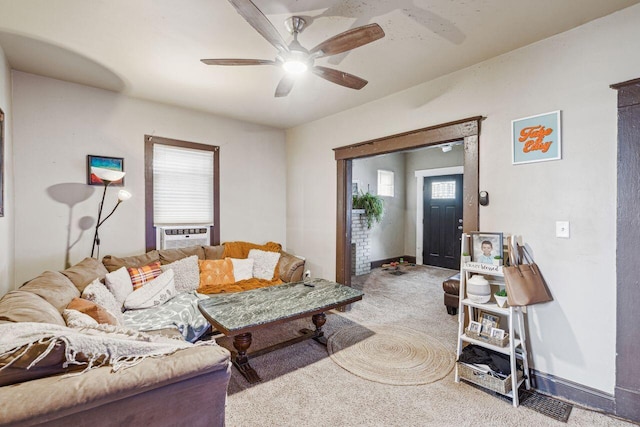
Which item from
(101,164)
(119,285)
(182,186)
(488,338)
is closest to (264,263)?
(182,186)

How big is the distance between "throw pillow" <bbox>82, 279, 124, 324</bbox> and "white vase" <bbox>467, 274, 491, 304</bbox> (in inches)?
108

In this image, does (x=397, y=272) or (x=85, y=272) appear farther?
(x=397, y=272)

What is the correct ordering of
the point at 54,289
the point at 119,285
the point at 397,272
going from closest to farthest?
1. the point at 54,289
2. the point at 119,285
3. the point at 397,272

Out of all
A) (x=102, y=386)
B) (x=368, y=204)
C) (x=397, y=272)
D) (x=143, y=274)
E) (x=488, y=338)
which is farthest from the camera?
(x=397, y=272)

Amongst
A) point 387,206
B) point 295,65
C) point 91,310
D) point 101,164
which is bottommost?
point 91,310

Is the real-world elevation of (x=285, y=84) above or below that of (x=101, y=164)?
above

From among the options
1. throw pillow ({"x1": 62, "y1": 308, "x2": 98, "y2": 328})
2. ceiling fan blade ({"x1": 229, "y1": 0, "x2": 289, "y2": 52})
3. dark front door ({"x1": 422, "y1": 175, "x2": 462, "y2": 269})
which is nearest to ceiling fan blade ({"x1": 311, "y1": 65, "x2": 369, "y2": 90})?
ceiling fan blade ({"x1": 229, "y1": 0, "x2": 289, "y2": 52})

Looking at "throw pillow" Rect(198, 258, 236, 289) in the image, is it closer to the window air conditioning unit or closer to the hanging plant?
the window air conditioning unit

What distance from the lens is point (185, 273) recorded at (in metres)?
3.32

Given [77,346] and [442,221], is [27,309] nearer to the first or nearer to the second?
[77,346]

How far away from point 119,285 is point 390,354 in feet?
8.42

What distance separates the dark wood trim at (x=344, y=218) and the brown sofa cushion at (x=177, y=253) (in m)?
1.81

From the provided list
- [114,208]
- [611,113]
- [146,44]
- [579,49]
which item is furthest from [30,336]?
[579,49]

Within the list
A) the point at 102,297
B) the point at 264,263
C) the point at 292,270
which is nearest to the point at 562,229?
the point at 292,270
